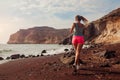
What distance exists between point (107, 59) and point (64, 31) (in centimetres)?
15586

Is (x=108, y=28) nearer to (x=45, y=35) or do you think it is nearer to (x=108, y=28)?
(x=108, y=28)

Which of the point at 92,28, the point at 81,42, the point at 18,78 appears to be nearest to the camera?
the point at 81,42

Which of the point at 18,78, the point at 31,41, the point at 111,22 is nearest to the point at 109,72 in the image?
the point at 18,78

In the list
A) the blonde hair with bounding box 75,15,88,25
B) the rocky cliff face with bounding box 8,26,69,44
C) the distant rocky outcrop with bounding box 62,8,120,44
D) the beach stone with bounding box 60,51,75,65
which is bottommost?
the beach stone with bounding box 60,51,75,65

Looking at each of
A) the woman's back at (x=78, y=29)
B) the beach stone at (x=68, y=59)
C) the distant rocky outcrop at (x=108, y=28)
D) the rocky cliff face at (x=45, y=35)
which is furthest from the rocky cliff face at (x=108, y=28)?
the rocky cliff face at (x=45, y=35)

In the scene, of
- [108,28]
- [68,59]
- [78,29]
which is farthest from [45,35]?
[78,29]

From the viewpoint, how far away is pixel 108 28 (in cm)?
6122

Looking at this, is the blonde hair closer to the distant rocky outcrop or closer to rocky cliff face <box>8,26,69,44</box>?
the distant rocky outcrop

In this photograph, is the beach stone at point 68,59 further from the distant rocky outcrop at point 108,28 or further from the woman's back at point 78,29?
the distant rocky outcrop at point 108,28

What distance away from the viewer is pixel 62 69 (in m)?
11.4

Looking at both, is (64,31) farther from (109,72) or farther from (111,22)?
(109,72)

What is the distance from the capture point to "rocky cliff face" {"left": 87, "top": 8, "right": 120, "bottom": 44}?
5054 cm

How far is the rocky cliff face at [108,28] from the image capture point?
5054 centimetres

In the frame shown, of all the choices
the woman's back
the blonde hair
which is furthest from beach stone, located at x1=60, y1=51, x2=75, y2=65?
the blonde hair
